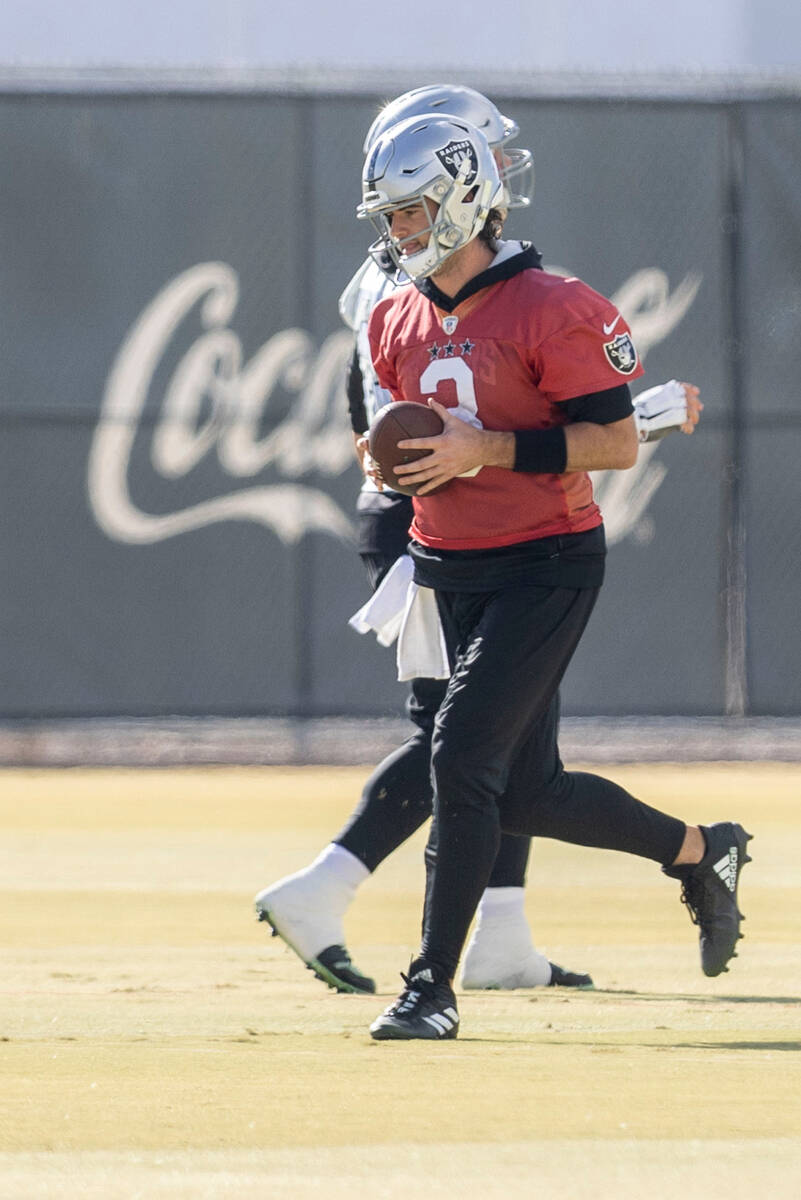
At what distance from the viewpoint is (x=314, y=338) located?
1066 centimetres

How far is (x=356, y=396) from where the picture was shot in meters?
5.59

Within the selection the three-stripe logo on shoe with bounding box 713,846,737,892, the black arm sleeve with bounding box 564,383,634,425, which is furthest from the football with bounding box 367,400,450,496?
the three-stripe logo on shoe with bounding box 713,846,737,892

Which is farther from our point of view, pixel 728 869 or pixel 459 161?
pixel 728 869

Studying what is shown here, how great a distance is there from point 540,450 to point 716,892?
4.01 ft

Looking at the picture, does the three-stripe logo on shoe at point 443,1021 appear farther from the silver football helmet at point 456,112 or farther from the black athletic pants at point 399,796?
the silver football helmet at point 456,112

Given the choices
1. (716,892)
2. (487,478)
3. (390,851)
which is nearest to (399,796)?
(390,851)

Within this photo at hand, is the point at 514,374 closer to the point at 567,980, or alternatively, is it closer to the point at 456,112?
the point at 456,112

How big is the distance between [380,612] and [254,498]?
5.29 m

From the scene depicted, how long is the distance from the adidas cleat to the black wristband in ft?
4.25

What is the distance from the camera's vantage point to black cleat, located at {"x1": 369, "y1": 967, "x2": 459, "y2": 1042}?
4180mm

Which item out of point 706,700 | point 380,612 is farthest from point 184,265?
point 380,612

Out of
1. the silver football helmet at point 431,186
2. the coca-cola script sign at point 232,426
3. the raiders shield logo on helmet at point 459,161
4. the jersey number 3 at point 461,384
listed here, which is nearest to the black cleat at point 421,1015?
the jersey number 3 at point 461,384

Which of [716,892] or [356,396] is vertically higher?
[356,396]

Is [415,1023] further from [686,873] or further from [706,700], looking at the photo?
[706,700]
